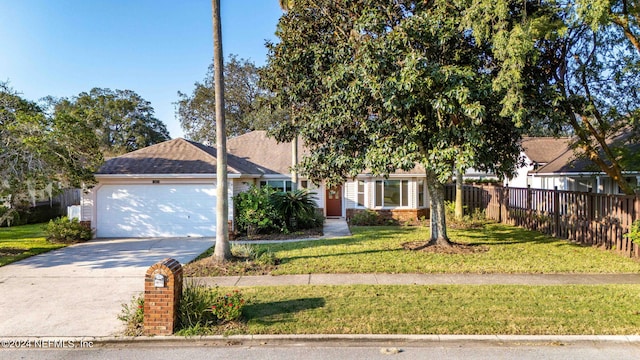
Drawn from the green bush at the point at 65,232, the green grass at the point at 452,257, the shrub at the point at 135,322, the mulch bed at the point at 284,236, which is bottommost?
the shrub at the point at 135,322

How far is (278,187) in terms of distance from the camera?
20.5 meters

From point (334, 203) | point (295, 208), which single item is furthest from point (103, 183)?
point (334, 203)

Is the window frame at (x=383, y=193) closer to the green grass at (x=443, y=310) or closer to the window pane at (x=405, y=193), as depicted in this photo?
the window pane at (x=405, y=193)

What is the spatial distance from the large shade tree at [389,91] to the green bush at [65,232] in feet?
27.1

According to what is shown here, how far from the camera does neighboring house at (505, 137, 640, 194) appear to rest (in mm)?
15973

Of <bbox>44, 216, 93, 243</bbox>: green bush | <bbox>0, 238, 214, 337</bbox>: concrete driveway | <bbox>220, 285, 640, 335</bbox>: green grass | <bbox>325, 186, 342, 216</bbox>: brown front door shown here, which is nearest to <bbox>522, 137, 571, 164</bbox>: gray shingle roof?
<bbox>325, 186, 342, 216</bbox>: brown front door

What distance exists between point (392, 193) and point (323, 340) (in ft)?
49.1

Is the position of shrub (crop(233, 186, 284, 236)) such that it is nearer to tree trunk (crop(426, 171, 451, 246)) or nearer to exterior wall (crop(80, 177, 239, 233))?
exterior wall (crop(80, 177, 239, 233))

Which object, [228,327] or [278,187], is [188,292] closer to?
[228,327]

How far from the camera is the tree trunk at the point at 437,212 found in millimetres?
12023

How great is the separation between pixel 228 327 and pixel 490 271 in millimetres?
6251

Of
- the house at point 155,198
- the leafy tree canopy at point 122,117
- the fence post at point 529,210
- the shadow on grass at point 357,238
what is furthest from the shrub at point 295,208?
the leafy tree canopy at point 122,117

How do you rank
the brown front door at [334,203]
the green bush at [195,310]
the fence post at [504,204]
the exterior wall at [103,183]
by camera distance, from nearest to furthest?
the green bush at [195,310] < the exterior wall at [103,183] < the fence post at [504,204] < the brown front door at [334,203]

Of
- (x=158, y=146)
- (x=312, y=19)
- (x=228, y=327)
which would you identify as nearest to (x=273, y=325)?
(x=228, y=327)
